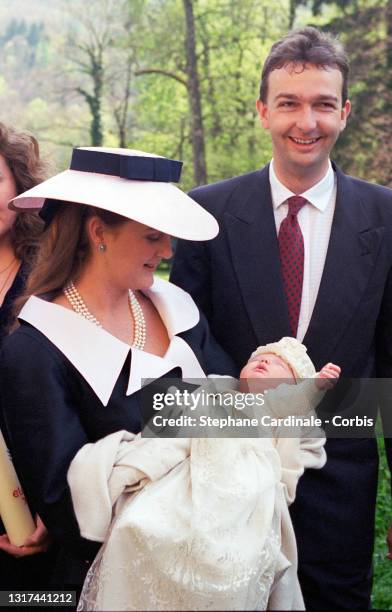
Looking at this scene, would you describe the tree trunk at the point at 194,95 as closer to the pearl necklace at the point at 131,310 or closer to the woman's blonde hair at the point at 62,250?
the pearl necklace at the point at 131,310

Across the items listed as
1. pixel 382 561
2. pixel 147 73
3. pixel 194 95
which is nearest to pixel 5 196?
pixel 382 561

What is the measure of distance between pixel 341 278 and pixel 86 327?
105 centimetres

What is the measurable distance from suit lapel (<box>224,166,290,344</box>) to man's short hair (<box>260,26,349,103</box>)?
442 millimetres

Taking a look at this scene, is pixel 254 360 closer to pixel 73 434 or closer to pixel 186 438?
pixel 186 438

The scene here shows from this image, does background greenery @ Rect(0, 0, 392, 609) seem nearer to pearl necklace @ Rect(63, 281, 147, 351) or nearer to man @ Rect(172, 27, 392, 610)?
man @ Rect(172, 27, 392, 610)

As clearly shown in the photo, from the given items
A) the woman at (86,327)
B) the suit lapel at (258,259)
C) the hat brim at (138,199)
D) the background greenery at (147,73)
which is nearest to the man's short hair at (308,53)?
the suit lapel at (258,259)

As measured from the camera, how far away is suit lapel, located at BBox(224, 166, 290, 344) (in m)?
3.32

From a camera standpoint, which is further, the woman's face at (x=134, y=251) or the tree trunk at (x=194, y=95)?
the tree trunk at (x=194, y=95)

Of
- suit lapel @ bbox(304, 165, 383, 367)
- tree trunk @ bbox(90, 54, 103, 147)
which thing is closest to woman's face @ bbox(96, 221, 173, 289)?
suit lapel @ bbox(304, 165, 383, 367)

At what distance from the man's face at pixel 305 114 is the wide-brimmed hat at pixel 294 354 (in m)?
0.71

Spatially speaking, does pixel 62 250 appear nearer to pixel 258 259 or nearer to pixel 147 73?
pixel 258 259

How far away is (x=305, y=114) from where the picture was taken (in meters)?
3.30

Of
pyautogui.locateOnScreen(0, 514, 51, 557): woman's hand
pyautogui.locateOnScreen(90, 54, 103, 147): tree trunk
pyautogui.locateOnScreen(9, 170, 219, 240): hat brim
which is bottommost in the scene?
pyautogui.locateOnScreen(90, 54, 103, 147): tree trunk

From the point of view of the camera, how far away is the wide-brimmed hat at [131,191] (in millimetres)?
2641
